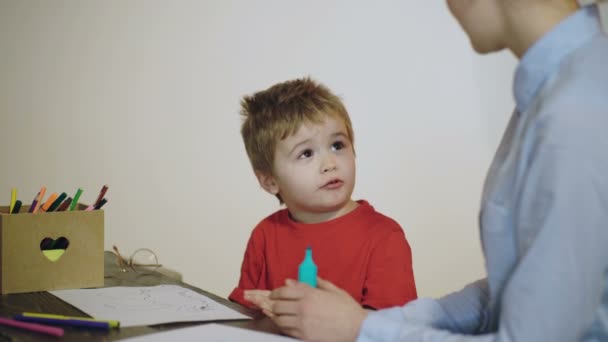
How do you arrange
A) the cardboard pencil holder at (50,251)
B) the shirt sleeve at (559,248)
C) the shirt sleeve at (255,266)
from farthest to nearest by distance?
the shirt sleeve at (255,266), the cardboard pencil holder at (50,251), the shirt sleeve at (559,248)

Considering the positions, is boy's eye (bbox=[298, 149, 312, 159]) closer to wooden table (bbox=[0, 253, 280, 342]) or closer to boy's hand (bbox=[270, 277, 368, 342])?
wooden table (bbox=[0, 253, 280, 342])

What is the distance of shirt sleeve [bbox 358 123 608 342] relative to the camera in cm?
60

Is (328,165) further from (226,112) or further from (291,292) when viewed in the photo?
(226,112)

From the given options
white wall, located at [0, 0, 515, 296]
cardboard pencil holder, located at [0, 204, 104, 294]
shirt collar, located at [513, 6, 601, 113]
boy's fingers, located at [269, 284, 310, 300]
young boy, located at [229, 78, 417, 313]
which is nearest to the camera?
shirt collar, located at [513, 6, 601, 113]

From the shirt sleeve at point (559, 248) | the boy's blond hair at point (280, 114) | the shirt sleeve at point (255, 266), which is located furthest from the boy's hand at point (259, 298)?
the shirt sleeve at point (559, 248)

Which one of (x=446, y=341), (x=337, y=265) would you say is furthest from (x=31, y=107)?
(x=446, y=341)

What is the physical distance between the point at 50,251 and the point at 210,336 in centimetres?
54

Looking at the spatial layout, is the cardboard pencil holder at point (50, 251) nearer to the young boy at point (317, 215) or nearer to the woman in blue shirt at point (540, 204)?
the young boy at point (317, 215)

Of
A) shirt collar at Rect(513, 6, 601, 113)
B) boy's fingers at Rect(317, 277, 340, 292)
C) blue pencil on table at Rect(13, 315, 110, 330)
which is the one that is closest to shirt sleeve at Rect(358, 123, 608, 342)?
shirt collar at Rect(513, 6, 601, 113)

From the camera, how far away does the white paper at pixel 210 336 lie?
2.82ft

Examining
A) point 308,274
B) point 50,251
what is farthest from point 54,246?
point 308,274

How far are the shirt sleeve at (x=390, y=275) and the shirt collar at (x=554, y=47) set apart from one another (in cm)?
60

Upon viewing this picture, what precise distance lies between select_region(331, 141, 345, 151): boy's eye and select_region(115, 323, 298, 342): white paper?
559mm

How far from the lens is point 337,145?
54.8 inches
